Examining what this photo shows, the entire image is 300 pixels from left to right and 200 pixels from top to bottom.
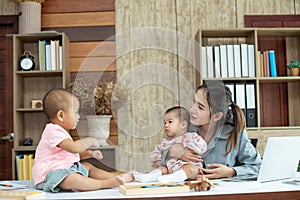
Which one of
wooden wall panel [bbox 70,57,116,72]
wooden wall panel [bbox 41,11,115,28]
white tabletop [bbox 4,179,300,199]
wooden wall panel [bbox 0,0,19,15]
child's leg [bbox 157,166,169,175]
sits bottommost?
white tabletop [bbox 4,179,300,199]

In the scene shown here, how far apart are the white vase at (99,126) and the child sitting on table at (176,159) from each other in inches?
62.4

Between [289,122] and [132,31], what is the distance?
1.60 metres

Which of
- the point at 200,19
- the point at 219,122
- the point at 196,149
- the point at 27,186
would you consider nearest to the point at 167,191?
the point at 196,149

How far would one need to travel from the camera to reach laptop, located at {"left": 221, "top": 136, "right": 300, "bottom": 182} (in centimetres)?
189

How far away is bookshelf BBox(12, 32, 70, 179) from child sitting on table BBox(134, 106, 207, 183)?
186cm

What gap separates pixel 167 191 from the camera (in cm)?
158

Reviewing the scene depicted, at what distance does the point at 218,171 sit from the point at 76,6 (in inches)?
105

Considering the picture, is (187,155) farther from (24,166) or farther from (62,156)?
(24,166)

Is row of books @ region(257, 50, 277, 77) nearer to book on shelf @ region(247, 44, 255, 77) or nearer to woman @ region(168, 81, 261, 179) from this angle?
book on shelf @ region(247, 44, 255, 77)

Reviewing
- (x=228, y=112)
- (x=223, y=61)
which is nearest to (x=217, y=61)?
(x=223, y=61)

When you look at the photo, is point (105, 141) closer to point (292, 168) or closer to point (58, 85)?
point (58, 85)

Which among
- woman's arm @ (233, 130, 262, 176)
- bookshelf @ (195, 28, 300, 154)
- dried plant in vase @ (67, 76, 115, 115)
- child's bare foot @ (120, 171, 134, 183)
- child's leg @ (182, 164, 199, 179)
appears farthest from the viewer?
bookshelf @ (195, 28, 300, 154)

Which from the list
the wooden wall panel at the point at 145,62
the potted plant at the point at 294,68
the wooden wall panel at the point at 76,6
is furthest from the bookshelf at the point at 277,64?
the wooden wall panel at the point at 76,6

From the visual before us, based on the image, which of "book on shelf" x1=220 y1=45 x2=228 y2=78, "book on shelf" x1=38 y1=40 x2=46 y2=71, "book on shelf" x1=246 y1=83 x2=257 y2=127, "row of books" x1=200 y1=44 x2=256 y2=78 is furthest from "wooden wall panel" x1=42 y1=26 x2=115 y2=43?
"book on shelf" x1=246 y1=83 x2=257 y2=127
